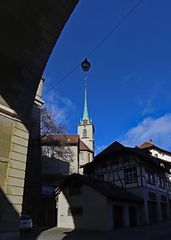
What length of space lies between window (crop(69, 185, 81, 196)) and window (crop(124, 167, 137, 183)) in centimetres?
596

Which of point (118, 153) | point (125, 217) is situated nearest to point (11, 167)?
point (125, 217)

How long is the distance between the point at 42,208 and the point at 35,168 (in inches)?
178

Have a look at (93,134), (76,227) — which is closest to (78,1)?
(76,227)

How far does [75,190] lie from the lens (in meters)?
21.7

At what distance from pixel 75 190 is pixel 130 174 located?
642 cm

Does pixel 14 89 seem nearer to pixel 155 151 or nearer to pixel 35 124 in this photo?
pixel 35 124

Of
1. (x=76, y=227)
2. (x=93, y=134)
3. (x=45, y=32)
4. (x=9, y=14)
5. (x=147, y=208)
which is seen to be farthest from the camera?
(x=93, y=134)

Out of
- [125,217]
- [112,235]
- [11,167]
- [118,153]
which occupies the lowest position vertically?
[112,235]

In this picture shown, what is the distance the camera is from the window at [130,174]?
78.4 ft

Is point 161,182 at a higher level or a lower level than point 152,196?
higher

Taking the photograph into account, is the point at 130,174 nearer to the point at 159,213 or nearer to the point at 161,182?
the point at 159,213

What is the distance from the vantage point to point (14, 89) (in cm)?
793

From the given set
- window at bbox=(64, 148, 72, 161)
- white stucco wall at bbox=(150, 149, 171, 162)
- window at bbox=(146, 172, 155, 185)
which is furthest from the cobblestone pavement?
white stucco wall at bbox=(150, 149, 171, 162)

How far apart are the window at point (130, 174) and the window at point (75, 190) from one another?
5.96 meters
